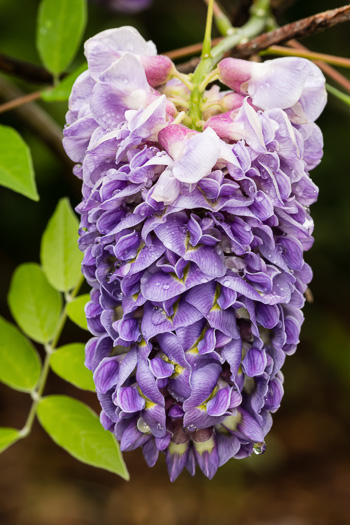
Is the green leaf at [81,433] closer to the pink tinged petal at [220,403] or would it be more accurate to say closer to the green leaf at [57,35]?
the pink tinged petal at [220,403]

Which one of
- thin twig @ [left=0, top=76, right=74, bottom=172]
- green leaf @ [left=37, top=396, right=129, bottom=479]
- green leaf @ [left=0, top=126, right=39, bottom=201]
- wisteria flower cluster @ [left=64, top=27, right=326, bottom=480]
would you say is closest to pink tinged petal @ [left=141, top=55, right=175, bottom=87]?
wisteria flower cluster @ [left=64, top=27, right=326, bottom=480]

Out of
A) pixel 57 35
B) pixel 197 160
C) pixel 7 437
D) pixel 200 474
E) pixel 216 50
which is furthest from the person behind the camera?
pixel 200 474

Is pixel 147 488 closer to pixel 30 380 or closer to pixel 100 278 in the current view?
pixel 30 380

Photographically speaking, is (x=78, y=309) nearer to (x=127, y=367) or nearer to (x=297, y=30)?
(x=127, y=367)

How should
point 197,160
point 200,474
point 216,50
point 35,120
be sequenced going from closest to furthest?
1. point 197,160
2. point 216,50
3. point 35,120
4. point 200,474

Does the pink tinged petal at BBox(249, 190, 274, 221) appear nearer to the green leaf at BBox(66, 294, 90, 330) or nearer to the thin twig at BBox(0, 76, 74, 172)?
the green leaf at BBox(66, 294, 90, 330)

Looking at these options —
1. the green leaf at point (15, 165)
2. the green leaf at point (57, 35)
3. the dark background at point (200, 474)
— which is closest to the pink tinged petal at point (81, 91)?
the green leaf at point (15, 165)

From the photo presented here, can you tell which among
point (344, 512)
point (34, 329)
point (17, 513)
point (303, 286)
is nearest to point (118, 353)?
point (303, 286)

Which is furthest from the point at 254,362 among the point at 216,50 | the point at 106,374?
the point at 216,50
